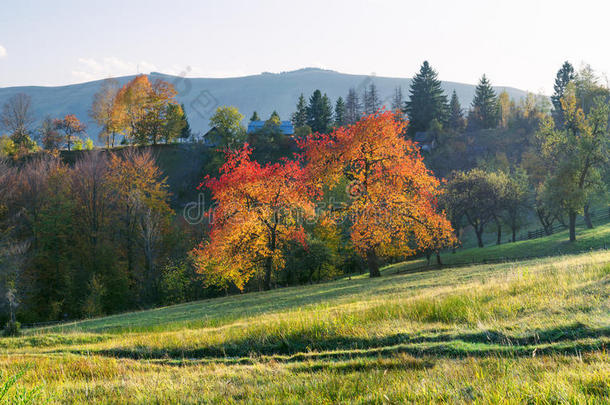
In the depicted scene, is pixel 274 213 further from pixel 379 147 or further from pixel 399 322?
pixel 399 322

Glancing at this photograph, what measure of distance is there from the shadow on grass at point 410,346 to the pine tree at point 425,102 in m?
97.0

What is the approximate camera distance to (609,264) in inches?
487

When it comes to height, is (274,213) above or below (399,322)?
above

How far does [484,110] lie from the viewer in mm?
104875

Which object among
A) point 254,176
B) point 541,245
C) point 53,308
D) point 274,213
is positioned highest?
point 254,176

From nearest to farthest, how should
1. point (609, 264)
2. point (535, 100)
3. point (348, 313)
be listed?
point (348, 313) < point (609, 264) < point (535, 100)

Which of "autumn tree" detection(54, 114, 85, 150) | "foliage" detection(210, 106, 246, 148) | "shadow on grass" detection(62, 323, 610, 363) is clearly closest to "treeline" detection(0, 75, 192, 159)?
"autumn tree" detection(54, 114, 85, 150)

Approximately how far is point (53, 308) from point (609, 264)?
48.4 m

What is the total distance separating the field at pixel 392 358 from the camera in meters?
5.00

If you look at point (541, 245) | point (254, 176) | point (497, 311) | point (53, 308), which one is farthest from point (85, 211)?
point (541, 245)

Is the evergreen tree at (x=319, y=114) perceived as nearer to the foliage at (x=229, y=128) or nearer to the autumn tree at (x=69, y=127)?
the foliage at (x=229, y=128)

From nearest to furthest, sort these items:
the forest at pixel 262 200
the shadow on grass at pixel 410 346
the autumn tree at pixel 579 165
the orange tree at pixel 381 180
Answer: the shadow on grass at pixel 410 346 → the orange tree at pixel 381 180 → the forest at pixel 262 200 → the autumn tree at pixel 579 165

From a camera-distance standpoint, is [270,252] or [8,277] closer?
[270,252]

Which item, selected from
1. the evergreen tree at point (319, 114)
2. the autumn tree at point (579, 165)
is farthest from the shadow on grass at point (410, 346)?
the evergreen tree at point (319, 114)
